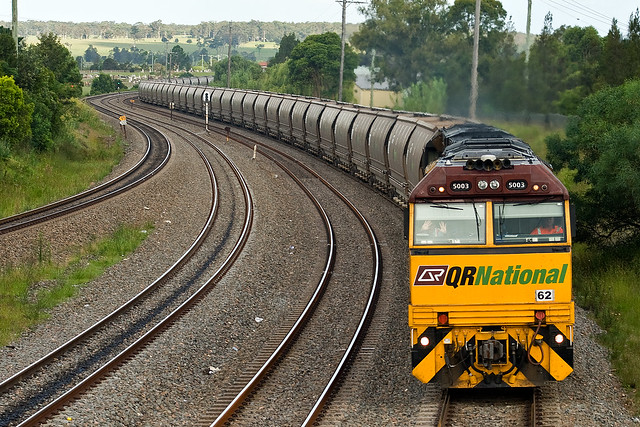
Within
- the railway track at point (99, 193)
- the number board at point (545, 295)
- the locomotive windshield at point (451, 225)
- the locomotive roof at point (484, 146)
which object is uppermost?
the locomotive roof at point (484, 146)

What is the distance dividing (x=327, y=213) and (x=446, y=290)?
16.7m

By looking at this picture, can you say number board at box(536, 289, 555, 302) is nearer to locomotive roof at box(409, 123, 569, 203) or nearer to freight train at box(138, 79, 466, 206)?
locomotive roof at box(409, 123, 569, 203)

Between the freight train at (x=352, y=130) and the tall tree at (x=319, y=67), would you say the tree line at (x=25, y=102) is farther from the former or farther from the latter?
the tall tree at (x=319, y=67)

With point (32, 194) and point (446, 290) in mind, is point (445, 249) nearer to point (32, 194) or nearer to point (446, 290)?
point (446, 290)

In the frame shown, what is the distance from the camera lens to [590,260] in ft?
72.0

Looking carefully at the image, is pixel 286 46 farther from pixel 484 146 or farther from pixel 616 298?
pixel 484 146

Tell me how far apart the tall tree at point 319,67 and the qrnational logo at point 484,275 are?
78.7 metres

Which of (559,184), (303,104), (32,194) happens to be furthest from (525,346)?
(303,104)

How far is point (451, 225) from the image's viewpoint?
37.3 feet

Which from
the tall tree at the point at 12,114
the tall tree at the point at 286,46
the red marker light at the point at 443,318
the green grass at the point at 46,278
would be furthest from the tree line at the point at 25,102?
the tall tree at the point at 286,46

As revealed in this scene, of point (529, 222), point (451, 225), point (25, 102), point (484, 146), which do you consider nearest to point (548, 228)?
point (529, 222)

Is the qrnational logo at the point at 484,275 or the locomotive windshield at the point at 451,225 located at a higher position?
the locomotive windshield at the point at 451,225

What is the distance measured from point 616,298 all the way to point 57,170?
24.7 meters

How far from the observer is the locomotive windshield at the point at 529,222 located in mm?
A: 11195
